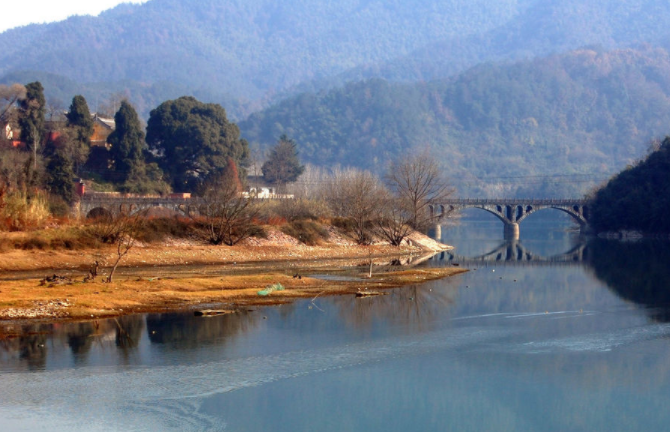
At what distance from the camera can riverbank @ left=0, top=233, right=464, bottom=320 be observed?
3184 cm

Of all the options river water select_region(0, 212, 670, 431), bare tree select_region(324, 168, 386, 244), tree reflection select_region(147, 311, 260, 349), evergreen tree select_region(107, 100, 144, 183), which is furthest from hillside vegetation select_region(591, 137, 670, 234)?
tree reflection select_region(147, 311, 260, 349)

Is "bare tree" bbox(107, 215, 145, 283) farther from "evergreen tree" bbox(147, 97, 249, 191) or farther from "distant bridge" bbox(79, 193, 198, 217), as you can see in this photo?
"evergreen tree" bbox(147, 97, 249, 191)

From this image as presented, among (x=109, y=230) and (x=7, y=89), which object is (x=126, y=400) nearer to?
(x=109, y=230)

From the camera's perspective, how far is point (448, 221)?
445ft

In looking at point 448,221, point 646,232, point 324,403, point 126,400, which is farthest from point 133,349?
point 448,221

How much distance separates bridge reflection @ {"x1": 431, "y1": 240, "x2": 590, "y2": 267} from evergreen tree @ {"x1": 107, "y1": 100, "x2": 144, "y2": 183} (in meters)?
38.5

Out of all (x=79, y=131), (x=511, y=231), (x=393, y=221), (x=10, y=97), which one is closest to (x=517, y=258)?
(x=393, y=221)

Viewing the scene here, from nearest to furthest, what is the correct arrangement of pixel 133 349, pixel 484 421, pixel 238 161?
pixel 484 421, pixel 133 349, pixel 238 161

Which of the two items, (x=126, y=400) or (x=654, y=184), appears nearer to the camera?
(x=126, y=400)

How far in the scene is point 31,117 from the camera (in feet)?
309

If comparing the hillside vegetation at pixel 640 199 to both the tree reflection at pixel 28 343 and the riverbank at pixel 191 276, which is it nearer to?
the riverbank at pixel 191 276

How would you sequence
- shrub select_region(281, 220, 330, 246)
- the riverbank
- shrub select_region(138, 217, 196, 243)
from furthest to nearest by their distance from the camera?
1. shrub select_region(281, 220, 330, 246)
2. shrub select_region(138, 217, 196, 243)
3. the riverbank

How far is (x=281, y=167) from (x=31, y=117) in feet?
123

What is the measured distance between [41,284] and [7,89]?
227 feet
